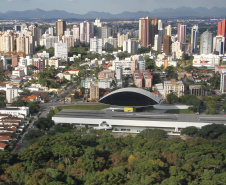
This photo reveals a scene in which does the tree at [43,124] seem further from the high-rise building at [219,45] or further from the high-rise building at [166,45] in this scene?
the high-rise building at [219,45]

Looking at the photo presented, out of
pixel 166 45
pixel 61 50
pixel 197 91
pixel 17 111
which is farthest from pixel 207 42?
pixel 17 111

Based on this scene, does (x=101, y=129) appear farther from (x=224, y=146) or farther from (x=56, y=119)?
(x=224, y=146)

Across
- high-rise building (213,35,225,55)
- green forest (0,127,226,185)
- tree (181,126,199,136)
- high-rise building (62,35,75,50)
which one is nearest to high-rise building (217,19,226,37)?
high-rise building (213,35,225,55)

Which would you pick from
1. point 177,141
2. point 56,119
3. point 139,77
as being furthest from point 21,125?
point 139,77

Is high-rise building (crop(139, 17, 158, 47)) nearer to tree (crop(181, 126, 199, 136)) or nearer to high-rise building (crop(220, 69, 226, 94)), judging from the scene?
high-rise building (crop(220, 69, 226, 94))

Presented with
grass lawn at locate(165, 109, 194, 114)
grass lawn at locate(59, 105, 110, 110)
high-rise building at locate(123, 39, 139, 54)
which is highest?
high-rise building at locate(123, 39, 139, 54)

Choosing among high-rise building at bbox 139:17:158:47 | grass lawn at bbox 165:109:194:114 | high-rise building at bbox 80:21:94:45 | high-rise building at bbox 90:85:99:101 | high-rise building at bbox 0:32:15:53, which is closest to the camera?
grass lawn at bbox 165:109:194:114

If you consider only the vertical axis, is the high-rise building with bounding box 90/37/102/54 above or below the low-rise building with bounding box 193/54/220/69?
above
